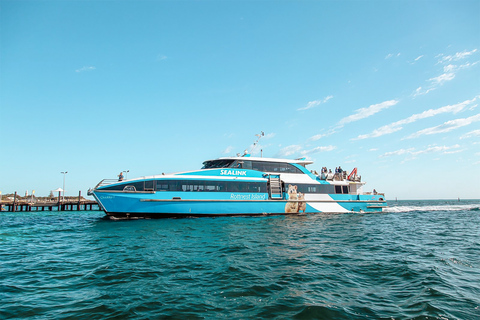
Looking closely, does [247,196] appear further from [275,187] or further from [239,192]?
[275,187]

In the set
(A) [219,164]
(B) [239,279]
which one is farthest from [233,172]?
(B) [239,279]

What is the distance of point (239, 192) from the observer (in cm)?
2161

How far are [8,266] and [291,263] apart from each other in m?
8.16

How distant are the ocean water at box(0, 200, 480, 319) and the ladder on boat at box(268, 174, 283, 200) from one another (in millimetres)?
11770

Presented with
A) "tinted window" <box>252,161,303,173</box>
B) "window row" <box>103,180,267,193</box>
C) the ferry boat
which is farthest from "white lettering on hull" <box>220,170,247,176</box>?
"tinted window" <box>252,161,303,173</box>

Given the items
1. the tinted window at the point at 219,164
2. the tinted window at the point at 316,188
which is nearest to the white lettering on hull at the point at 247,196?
the tinted window at the point at 219,164

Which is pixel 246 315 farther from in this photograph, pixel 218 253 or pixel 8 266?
pixel 8 266

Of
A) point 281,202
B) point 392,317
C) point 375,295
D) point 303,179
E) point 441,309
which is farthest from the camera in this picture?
point 303,179

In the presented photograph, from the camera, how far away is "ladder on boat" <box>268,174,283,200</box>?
74.8ft

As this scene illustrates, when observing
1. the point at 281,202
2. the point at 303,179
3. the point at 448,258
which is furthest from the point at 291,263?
the point at 303,179

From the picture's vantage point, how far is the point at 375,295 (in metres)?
5.26

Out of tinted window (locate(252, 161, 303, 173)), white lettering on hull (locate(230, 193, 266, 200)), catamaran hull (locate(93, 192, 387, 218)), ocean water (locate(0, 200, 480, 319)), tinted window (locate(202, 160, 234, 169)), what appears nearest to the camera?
ocean water (locate(0, 200, 480, 319))

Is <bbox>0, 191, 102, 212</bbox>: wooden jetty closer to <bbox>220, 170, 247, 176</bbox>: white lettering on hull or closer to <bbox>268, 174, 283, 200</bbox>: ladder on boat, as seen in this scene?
<bbox>220, 170, 247, 176</bbox>: white lettering on hull

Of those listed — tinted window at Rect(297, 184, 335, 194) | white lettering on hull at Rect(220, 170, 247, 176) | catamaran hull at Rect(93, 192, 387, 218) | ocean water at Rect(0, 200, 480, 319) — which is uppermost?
white lettering on hull at Rect(220, 170, 247, 176)
